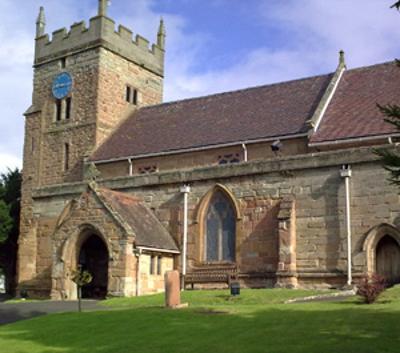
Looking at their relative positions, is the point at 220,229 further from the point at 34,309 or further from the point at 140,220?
the point at 34,309

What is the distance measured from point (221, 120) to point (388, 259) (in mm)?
14275

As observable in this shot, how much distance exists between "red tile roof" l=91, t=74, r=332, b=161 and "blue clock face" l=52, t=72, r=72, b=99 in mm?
5126

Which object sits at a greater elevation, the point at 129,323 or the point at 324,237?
the point at 324,237

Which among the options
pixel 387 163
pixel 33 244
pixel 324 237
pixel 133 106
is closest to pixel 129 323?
pixel 387 163

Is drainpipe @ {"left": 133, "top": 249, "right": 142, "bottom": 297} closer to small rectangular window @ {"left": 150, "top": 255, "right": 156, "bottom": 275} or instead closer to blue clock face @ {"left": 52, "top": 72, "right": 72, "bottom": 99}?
small rectangular window @ {"left": 150, "top": 255, "right": 156, "bottom": 275}

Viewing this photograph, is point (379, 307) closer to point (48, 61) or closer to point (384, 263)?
point (384, 263)

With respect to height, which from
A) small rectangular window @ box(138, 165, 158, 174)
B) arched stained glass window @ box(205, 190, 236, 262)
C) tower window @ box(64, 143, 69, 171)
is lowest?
arched stained glass window @ box(205, 190, 236, 262)

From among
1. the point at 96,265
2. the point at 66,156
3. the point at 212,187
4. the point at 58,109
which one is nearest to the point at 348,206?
the point at 212,187

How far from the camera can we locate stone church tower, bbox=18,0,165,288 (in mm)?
42438

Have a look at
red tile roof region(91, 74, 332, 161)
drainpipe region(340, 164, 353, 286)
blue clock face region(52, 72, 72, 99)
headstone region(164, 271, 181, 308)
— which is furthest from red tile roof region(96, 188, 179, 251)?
blue clock face region(52, 72, 72, 99)

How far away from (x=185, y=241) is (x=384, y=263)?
8841 millimetres

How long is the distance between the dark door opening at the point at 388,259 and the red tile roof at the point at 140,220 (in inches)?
356

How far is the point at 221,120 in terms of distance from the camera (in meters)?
36.6

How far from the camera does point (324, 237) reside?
85.4 ft
